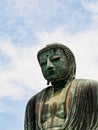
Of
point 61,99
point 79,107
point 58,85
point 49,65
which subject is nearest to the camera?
point 79,107

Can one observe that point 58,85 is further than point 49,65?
Yes

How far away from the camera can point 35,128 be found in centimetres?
→ 1201

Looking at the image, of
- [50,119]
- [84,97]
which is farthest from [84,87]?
[50,119]

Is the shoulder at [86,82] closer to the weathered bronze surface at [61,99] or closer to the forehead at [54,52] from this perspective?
the weathered bronze surface at [61,99]

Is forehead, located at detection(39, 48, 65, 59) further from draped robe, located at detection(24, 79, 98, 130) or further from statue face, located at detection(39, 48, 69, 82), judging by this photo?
draped robe, located at detection(24, 79, 98, 130)

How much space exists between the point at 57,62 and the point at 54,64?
0.26 ft

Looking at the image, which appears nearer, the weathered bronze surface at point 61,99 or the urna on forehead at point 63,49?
the weathered bronze surface at point 61,99

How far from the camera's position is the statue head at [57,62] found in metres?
11.9

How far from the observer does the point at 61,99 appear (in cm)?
1177

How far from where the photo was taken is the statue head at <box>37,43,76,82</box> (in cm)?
1193

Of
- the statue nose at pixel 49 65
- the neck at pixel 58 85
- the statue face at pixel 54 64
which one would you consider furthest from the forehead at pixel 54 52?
the neck at pixel 58 85

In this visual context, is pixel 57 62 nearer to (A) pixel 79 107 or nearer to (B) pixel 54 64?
(B) pixel 54 64

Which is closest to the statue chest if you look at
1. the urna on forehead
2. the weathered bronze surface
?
the weathered bronze surface

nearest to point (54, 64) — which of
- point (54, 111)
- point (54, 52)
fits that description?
point (54, 52)
